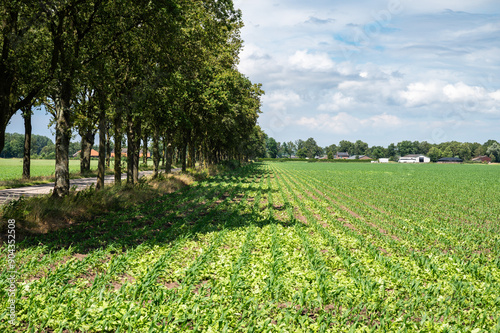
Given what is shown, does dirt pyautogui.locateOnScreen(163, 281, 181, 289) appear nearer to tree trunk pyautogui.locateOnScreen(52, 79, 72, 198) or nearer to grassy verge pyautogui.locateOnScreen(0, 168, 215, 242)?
grassy verge pyautogui.locateOnScreen(0, 168, 215, 242)

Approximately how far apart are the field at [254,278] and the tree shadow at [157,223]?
0.29 feet

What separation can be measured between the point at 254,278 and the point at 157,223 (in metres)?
7.24

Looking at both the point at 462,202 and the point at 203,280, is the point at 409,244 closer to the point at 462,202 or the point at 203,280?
the point at 203,280

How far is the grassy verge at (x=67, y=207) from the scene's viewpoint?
11.2m

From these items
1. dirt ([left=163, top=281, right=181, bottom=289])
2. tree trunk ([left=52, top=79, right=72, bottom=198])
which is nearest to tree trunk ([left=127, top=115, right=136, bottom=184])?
tree trunk ([left=52, top=79, right=72, bottom=198])

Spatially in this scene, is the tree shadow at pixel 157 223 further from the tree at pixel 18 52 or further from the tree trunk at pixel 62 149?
the tree at pixel 18 52

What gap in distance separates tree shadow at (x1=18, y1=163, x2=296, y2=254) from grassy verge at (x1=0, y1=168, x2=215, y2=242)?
51 cm

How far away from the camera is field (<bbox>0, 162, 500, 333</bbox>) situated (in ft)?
19.5

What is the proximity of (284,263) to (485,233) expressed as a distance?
1067 cm

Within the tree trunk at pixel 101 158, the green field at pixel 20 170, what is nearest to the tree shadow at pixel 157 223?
the tree trunk at pixel 101 158

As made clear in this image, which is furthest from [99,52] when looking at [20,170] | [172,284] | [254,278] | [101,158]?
[20,170]

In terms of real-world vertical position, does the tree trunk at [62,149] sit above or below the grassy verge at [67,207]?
above

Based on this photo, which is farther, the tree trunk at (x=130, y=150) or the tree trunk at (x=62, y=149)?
the tree trunk at (x=130, y=150)

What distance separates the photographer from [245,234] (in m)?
12.8
